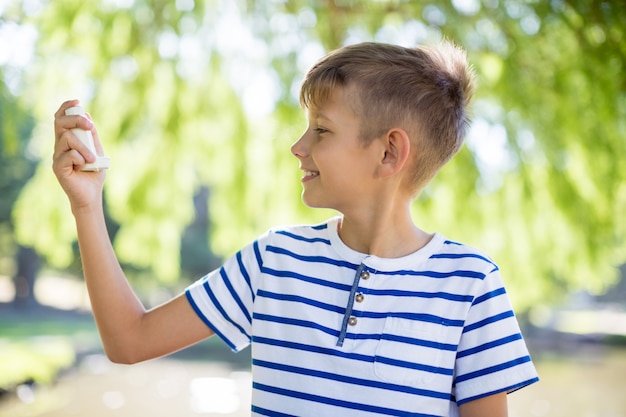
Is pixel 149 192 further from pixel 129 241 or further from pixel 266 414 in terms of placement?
pixel 266 414

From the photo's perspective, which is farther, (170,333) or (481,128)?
(481,128)

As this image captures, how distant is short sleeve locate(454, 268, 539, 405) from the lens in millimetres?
1104

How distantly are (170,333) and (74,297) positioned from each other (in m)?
21.8

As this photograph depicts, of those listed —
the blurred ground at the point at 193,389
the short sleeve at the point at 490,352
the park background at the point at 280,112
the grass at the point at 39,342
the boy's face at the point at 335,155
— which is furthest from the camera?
the grass at the point at 39,342

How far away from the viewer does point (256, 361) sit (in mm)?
1211

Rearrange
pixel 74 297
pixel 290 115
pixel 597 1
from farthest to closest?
1. pixel 74 297
2. pixel 290 115
3. pixel 597 1

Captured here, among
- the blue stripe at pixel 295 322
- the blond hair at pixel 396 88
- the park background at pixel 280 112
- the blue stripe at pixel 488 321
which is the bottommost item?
the blue stripe at pixel 488 321

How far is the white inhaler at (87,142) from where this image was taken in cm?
113

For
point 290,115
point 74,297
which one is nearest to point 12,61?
point 290,115

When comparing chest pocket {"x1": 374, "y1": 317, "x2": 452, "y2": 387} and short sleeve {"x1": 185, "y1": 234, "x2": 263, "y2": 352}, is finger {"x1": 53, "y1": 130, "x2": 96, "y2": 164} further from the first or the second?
chest pocket {"x1": 374, "y1": 317, "x2": 452, "y2": 387}

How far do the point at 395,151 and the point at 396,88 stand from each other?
3.8 inches

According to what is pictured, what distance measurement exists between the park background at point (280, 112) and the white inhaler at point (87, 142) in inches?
82.0

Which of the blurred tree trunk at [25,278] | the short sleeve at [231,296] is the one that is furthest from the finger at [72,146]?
the blurred tree trunk at [25,278]

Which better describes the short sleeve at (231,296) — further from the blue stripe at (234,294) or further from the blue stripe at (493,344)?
the blue stripe at (493,344)
